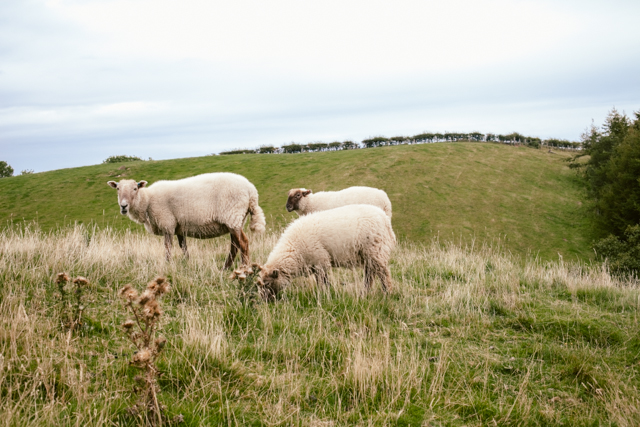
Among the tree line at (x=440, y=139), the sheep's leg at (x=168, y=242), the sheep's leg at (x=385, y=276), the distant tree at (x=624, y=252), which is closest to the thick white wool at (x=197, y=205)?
the sheep's leg at (x=168, y=242)

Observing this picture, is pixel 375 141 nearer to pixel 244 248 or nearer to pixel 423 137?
pixel 423 137

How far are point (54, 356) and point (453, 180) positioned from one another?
36.4m

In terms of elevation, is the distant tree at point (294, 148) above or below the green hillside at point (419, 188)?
above

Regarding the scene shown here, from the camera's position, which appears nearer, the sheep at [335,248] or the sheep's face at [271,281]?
the sheep's face at [271,281]

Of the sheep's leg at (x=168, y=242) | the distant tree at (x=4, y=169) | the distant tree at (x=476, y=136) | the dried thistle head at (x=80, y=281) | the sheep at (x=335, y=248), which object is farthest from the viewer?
the distant tree at (x=4, y=169)

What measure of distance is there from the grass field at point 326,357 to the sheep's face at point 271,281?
0.29m

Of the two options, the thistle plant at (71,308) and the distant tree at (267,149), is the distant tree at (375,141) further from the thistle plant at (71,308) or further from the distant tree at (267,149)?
the thistle plant at (71,308)

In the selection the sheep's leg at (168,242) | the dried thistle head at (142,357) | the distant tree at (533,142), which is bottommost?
the sheep's leg at (168,242)

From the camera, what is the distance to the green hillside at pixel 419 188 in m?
Answer: 29.5

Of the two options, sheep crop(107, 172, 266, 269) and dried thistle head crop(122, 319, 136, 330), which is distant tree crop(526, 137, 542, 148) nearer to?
sheep crop(107, 172, 266, 269)

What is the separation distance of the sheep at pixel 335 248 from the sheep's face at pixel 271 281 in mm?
36

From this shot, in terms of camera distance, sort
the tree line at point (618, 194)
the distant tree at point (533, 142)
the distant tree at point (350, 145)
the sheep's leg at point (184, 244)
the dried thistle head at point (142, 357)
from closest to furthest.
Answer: the dried thistle head at point (142, 357) < the sheep's leg at point (184, 244) < the tree line at point (618, 194) < the distant tree at point (533, 142) < the distant tree at point (350, 145)

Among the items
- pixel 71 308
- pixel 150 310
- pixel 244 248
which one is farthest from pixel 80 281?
pixel 244 248

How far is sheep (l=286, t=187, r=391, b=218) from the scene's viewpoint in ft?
45.2
